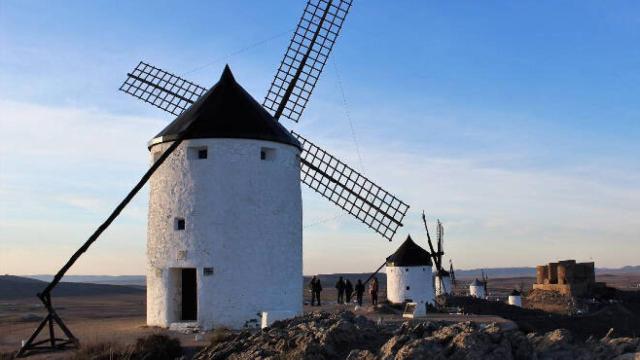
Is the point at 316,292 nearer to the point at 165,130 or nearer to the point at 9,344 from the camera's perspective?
the point at 165,130

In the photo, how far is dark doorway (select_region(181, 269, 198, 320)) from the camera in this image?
59.8ft

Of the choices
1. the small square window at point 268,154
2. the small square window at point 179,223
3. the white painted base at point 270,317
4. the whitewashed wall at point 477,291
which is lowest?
the whitewashed wall at point 477,291

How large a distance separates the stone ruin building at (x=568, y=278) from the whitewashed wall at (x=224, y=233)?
28.7 m

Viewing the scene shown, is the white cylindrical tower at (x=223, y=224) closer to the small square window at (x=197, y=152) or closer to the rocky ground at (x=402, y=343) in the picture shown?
the small square window at (x=197, y=152)

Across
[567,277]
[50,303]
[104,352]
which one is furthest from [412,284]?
[104,352]

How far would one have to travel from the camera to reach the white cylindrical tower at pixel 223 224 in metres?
17.4

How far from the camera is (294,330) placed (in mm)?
11930

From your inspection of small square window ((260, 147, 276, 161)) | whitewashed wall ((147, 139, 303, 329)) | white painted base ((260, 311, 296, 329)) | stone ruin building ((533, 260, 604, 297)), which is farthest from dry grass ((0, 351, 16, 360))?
stone ruin building ((533, 260, 604, 297))

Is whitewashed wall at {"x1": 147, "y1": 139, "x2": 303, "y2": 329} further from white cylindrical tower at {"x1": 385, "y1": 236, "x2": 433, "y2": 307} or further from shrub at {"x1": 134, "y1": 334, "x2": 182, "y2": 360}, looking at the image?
white cylindrical tower at {"x1": 385, "y1": 236, "x2": 433, "y2": 307}

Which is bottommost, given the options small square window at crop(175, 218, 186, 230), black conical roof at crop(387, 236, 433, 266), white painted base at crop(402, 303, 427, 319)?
white painted base at crop(402, 303, 427, 319)

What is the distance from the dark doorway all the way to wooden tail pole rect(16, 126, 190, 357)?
2.96m

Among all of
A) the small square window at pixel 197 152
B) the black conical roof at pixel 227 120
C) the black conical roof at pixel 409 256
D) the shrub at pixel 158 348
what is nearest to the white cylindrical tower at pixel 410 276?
the black conical roof at pixel 409 256

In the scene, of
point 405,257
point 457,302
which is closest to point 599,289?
point 457,302

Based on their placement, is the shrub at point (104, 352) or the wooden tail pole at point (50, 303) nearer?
the shrub at point (104, 352)
